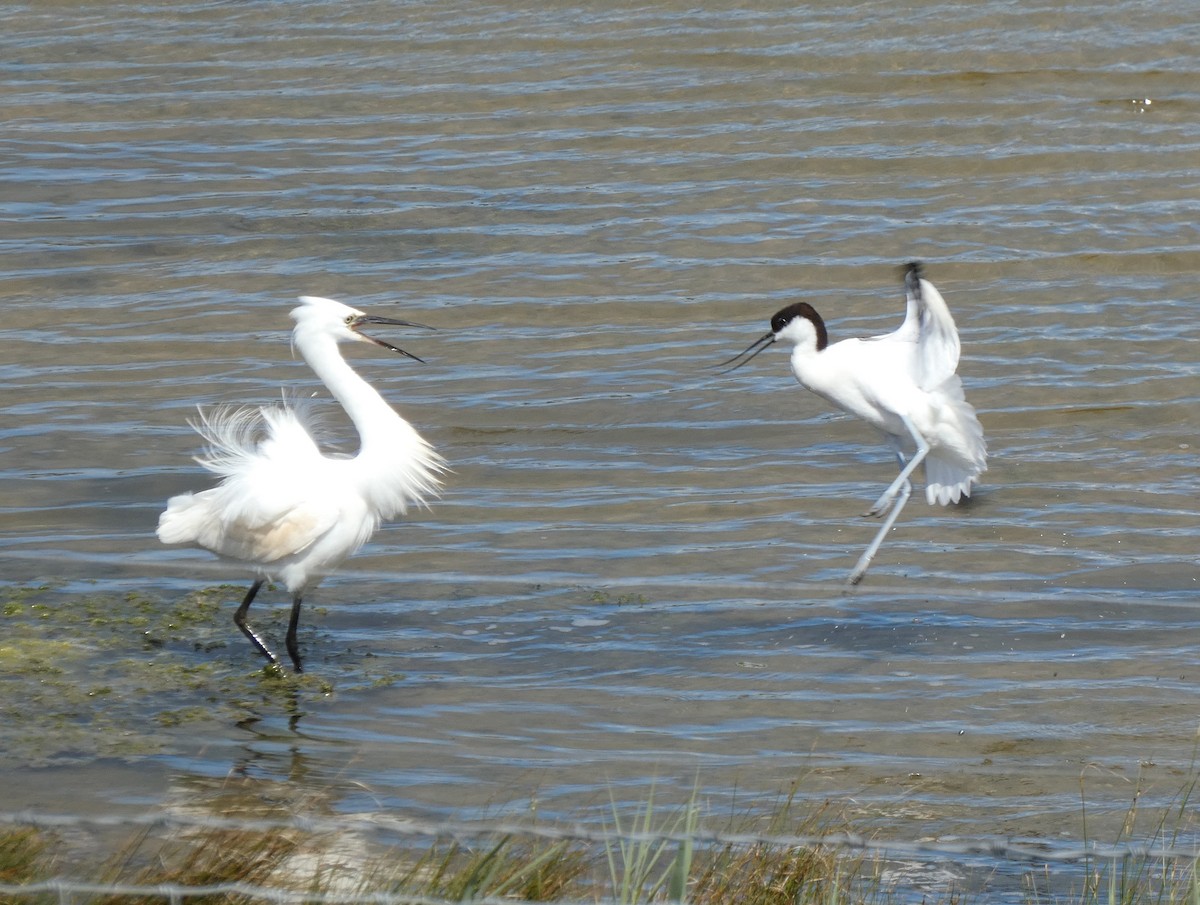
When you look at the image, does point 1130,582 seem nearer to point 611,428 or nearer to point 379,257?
point 611,428

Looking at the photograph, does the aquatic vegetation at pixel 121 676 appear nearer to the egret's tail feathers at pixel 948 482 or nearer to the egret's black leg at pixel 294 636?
the egret's black leg at pixel 294 636

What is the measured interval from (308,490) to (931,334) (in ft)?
8.66

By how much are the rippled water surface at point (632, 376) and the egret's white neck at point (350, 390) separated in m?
0.84

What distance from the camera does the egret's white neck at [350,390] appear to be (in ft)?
20.3

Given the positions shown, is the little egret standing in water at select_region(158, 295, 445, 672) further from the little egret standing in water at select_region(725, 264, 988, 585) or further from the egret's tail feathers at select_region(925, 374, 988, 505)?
the egret's tail feathers at select_region(925, 374, 988, 505)

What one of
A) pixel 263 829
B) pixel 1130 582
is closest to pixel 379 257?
pixel 1130 582

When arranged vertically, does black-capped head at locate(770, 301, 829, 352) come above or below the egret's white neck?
below

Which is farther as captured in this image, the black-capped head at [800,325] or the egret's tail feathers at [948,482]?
the egret's tail feathers at [948,482]

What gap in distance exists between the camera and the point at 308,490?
20.1ft

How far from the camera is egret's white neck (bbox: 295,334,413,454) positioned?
618 cm

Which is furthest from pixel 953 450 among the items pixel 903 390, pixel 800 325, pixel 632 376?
pixel 632 376

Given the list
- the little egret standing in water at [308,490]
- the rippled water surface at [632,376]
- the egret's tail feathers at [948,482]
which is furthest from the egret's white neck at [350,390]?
the egret's tail feathers at [948,482]

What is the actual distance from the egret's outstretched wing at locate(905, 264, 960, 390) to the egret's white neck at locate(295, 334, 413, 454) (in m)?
2.15

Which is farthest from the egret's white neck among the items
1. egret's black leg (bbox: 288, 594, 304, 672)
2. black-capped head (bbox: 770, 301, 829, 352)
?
black-capped head (bbox: 770, 301, 829, 352)
